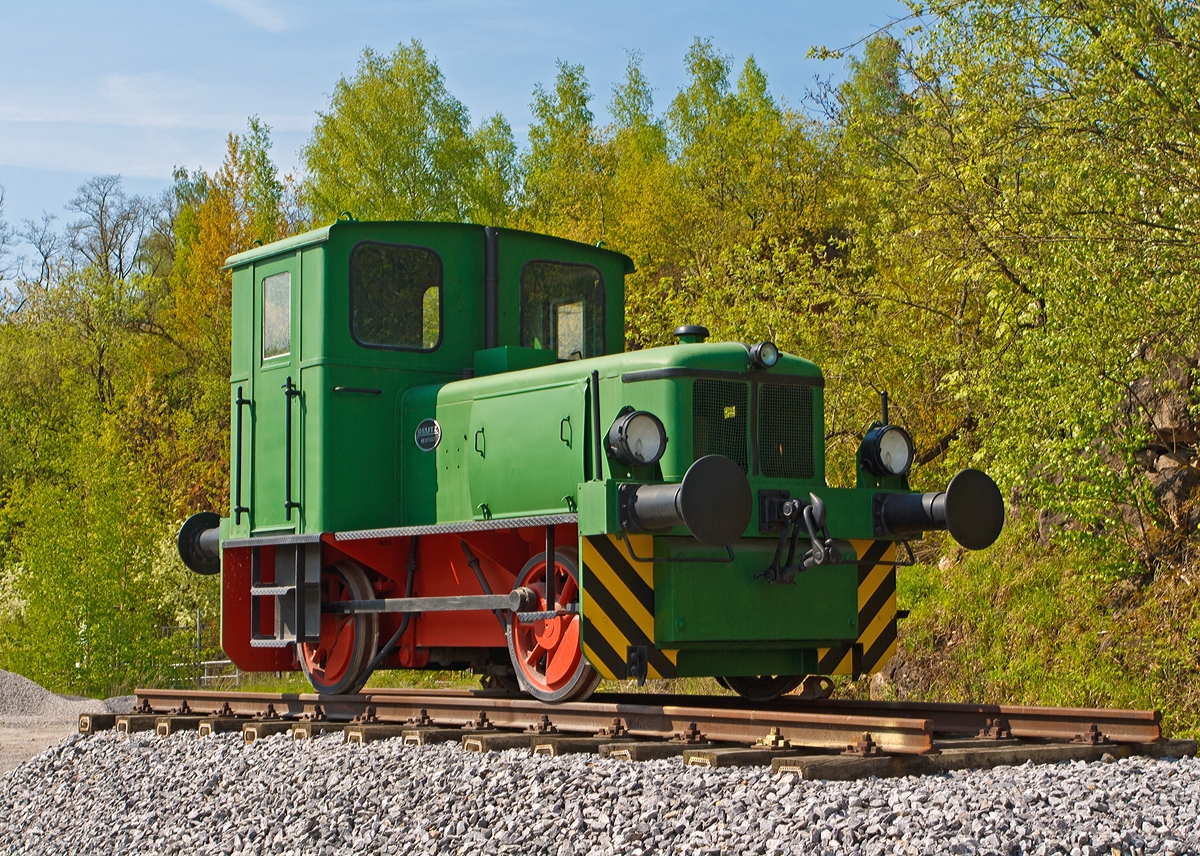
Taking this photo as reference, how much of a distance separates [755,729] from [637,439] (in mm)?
1872

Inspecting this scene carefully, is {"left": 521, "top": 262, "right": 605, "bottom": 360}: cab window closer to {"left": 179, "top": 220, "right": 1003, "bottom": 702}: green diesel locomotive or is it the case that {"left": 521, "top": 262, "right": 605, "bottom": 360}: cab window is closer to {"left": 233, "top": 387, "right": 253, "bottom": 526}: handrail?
{"left": 179, "top": 220, "right": 1003, "bottom": 702}: green diesel locomotive

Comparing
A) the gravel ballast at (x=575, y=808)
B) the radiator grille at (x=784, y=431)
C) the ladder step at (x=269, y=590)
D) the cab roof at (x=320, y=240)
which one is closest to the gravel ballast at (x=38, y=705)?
the ladder step at (x=269, y=590)

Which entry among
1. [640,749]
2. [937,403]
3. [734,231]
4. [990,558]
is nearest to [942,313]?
[937,403]

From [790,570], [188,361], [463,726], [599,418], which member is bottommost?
[463,726]

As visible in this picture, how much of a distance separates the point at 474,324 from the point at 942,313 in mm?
8214

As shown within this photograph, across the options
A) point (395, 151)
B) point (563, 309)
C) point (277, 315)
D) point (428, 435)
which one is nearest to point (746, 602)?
point (428, 435)

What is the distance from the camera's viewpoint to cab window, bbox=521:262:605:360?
368 inches

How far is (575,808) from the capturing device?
17.7 ft

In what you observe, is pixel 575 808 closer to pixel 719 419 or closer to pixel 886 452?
pixel 719 419

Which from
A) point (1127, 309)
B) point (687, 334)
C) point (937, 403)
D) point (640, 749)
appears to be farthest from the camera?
point (937, 403)

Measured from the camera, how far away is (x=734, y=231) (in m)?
31.7

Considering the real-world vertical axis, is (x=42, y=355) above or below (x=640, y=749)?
above

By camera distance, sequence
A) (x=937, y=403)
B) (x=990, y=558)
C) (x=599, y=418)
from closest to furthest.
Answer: (x=599, y=418)
(x=990, y=558)
(x=937, y=403)

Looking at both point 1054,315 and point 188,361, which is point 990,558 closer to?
point 1054,315
